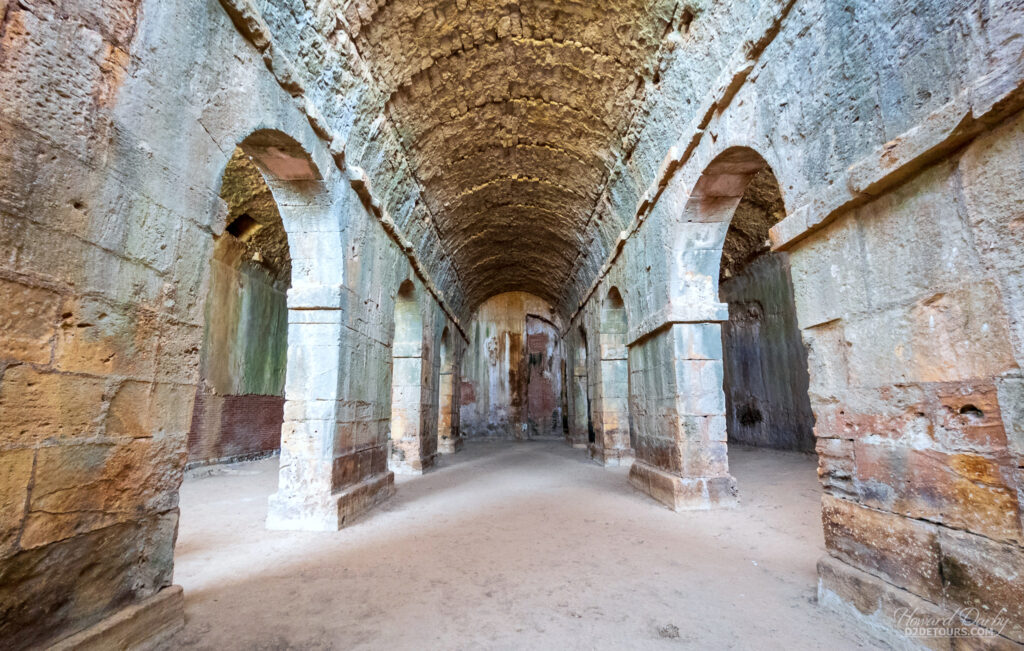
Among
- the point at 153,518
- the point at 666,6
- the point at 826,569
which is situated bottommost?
the point at 826,569

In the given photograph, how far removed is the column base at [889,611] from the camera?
6.89 feet

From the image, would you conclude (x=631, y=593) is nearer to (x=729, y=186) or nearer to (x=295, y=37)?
(x=729, y=186)

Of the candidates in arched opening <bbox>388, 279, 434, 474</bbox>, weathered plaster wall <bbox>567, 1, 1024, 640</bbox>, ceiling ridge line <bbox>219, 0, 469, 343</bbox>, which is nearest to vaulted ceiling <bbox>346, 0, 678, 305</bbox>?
ceiling ridge line <bbox>219, 0, 469, 343</bbox>

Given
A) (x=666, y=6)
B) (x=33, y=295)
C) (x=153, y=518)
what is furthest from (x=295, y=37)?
(x=153, y=518)

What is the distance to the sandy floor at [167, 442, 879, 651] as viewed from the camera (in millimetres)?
2725

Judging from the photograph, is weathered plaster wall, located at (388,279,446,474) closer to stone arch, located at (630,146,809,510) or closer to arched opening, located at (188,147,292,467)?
arched opening, located at (188,147,292,467)

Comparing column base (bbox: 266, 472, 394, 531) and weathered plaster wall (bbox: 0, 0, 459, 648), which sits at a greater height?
weathered plaster wall (bbox: 0, 0, 459, 648)

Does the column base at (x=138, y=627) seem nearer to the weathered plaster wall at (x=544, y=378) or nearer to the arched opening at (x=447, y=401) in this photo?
the arched opening at (x=447, y=401)

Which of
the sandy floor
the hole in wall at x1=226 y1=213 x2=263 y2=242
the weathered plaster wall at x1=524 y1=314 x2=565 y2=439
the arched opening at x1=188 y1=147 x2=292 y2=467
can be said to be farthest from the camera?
the weathered plaster wall at x1=524 y1=314 x2=565 y2=439

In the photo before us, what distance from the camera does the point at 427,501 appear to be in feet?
21.6

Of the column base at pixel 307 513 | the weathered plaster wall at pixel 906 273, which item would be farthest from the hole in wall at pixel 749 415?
the column base at pixel 307 513

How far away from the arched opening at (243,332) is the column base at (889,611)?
9.08m

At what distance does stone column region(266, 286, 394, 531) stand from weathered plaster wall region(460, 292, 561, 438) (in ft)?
41.3

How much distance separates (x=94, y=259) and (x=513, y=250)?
36.4 feet
